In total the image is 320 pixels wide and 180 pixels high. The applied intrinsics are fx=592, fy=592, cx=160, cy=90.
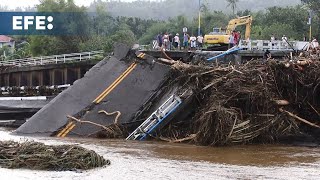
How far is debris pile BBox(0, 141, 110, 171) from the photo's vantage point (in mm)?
12203

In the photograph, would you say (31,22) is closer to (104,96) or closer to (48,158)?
(104,96)

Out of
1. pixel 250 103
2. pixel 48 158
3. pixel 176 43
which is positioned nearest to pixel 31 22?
pixel 176 43

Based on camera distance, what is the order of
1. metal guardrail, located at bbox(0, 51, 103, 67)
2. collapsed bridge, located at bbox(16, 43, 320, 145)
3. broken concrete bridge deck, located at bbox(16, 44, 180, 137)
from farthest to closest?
metal guardrail, located at bbox(0, 51, 103, 67), broken concrete bridge deck, located at bbox(16, 44, 180, 137), collapsed bridge, located at bbox(16, 43, 320, 145)

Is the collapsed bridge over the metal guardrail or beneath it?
beneath

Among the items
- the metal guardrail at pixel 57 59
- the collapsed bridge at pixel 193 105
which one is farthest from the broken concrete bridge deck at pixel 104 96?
the metal guardrail at pixel 57 59

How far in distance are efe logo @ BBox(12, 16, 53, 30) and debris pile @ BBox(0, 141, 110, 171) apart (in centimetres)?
4891

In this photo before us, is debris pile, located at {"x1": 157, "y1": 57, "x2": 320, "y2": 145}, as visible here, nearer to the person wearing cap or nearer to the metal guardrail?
the person wearing cap

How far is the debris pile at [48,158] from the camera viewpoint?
12.2 meters

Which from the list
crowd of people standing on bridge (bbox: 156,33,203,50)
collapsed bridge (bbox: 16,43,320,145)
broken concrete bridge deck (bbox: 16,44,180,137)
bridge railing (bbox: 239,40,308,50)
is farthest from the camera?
crowd of people standing on bridge (bbox: 156,33,203,50)

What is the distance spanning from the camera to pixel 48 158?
40.2 ft

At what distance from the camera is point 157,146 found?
55.4 ft

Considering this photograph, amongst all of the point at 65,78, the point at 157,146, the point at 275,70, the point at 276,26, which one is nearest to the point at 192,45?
the point at 65,78

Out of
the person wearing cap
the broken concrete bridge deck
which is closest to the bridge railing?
the person wearing cap

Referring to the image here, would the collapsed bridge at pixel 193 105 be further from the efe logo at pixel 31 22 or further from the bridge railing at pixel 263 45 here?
the efe logo at pixel 31 22
